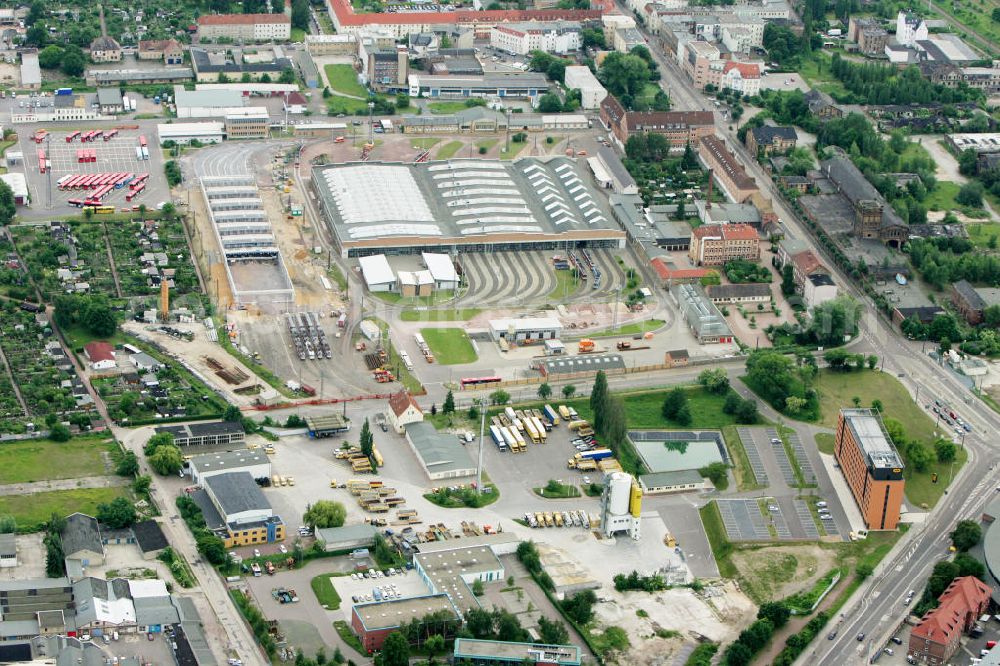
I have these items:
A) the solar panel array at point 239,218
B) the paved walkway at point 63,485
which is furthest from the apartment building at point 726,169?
the paved walkway at point 63,485

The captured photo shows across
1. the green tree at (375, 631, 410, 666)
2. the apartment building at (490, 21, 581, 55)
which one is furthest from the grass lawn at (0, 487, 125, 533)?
the apartment building at (490, 21, 581, 55)

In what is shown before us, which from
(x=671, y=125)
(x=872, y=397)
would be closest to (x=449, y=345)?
(x=872, y=397)

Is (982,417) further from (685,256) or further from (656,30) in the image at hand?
(656,30)

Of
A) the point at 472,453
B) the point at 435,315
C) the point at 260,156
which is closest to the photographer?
the point at 472,453

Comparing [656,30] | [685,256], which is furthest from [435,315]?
[656,30]

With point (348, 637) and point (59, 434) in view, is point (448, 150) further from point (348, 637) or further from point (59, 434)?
point (348, 637)

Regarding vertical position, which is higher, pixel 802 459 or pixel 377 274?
pixel 377 274

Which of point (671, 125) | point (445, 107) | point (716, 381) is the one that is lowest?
point (716, 381)
